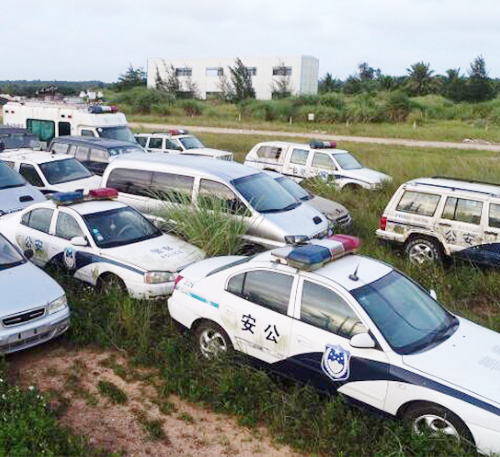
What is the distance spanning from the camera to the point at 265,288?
5.84m

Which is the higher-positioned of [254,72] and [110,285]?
[254,72]

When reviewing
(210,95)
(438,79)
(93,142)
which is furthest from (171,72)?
(93,142)

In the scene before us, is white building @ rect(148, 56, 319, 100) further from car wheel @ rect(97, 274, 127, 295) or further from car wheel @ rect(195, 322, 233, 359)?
car wheel @ rect(195, 322, 233, 359)

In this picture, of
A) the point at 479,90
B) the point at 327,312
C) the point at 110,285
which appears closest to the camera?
the point at 327,312

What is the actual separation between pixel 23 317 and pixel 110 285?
161 cm

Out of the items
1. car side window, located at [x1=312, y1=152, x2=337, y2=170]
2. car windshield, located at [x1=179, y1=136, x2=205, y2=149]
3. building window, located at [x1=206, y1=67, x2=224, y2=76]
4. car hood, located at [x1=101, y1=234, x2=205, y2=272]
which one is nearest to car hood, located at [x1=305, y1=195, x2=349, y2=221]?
car side window, located at [x1=312, y1=152, x2=337, y2=170]

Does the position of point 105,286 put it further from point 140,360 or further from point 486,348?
point 486,348

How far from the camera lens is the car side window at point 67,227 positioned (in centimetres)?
813

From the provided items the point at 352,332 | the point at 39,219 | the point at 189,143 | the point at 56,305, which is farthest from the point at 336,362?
the point at 189,143

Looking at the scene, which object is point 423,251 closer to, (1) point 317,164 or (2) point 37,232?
(1) point 317,164

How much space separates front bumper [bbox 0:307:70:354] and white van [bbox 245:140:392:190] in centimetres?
930

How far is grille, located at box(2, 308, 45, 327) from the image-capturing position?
598 centimetres

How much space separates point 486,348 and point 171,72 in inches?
2819

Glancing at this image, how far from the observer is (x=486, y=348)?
17.5 ft
